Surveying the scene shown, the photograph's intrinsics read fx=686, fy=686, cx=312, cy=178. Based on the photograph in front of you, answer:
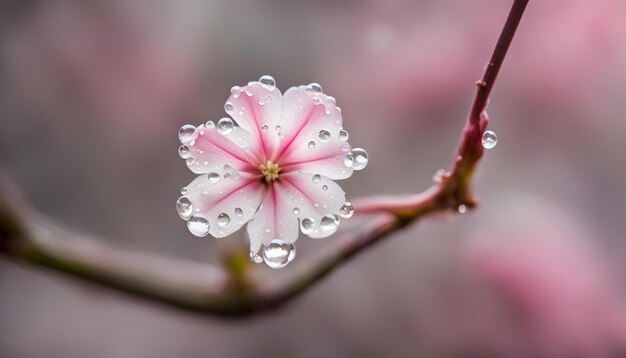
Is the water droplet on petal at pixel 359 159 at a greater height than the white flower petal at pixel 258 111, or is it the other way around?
the white flower petal at pixel 258 111

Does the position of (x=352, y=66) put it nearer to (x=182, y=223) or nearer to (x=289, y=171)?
(x=182, y=223)

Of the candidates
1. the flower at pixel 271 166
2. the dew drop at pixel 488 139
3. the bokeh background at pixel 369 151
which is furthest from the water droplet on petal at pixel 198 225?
the bokeh background at pixel 369 151

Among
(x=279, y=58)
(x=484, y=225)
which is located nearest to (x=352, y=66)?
(x=279, y=58)

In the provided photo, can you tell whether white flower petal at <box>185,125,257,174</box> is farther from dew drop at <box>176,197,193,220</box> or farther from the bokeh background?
the bokeh background

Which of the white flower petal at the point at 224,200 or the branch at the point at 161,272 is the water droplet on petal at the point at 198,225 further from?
the branch at the point at 161,272

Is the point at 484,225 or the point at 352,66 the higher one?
the point at 352,66

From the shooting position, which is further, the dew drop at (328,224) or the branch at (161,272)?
the branch at (161,272)

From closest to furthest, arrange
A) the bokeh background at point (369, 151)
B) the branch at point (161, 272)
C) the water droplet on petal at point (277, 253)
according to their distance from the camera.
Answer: the water droplet on petal at point (277, 253), the branch at point (161, 272), the bokeh background at point (369, 151)
